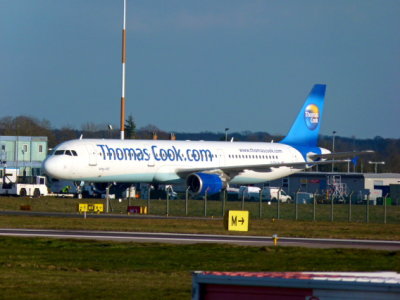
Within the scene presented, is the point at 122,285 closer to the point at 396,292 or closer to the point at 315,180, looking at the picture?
the point at 396,292

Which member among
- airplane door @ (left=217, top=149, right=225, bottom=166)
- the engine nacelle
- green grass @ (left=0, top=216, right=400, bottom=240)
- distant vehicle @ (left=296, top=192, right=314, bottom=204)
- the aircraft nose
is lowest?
green grass @ (left=0, top=216, right=400, bottom=240)

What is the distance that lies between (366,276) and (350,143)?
6745 inches

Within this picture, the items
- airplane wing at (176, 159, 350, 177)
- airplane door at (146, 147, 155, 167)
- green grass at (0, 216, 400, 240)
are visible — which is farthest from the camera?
airplane wing at (176, 159, 350, 177)

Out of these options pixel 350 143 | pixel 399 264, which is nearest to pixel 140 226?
pixel 399 264

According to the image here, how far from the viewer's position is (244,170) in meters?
69.6

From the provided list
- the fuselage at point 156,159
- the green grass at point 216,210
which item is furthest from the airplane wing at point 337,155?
the green grass at point 216,210

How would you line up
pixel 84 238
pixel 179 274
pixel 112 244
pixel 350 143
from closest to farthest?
pixel 179 274
pixel 112 244
pixel 84 238
pixel 350 143

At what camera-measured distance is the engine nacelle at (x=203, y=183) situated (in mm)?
63375

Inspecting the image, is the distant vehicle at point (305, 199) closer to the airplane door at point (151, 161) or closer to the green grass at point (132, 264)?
the airplane door at point (151, 161)

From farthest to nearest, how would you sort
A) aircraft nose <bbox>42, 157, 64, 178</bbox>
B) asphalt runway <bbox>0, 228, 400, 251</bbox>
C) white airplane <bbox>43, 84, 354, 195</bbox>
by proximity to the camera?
white airplane <bbox>43, 84, 354, 195</bbox>, aircraft nose <bbox>42, 157, 64, 178</bbox>, asphalt runway <bbox>0, 228, 400, 251</bbox>

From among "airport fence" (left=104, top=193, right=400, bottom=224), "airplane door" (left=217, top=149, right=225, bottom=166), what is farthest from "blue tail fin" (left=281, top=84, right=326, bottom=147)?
"airport fence" (left=104, top=193, right=400, bottom=224)

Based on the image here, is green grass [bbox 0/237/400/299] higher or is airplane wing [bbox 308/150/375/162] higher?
airplane wing [bbox 308/150/375/162]

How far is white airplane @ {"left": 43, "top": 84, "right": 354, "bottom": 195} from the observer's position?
61.4 meters

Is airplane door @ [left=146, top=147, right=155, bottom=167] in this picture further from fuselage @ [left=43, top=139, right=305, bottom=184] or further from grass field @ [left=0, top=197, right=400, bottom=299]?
grass field @ [left=0, top=197, right=400, bottom=299]
